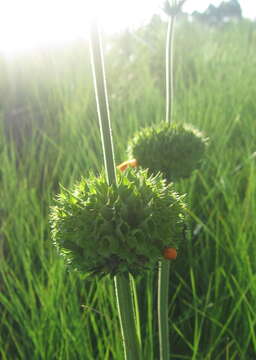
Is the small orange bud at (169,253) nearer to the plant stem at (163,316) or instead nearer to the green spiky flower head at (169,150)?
the plant stem at (163,316)

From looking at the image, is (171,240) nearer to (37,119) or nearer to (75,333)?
(75,333)

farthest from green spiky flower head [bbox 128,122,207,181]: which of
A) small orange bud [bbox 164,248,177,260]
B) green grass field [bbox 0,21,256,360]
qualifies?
small orange bud [bbox 164,248,177,260]

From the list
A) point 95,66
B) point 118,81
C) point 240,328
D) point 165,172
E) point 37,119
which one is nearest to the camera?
point 95,66

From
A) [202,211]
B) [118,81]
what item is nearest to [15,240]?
[202,211]

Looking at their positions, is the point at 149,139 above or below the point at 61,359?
above

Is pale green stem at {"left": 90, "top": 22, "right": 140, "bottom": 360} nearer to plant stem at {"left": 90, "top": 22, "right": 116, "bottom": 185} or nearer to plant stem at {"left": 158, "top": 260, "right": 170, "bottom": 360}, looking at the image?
plant stem at {"left": 90, "top": 22, "right": 116, "bottom": 185}

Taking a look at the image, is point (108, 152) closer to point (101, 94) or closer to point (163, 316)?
point (101, 94)

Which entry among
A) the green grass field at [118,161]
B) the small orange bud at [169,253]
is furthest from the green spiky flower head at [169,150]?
the small orange bud at [169,253]
